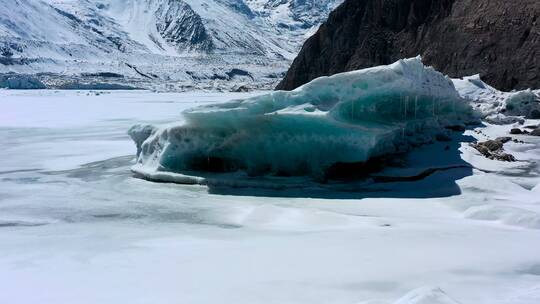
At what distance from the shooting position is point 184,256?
5812 millimetres

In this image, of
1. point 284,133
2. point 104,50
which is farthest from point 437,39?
point 104,50

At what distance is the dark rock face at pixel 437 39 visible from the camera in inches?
1110

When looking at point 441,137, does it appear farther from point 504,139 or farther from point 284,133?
point 284,133

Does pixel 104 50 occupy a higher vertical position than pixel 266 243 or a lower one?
higher

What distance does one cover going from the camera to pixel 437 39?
3434cm

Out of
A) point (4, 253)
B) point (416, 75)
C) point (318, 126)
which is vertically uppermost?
point (416, 75)

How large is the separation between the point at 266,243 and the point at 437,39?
100 feet

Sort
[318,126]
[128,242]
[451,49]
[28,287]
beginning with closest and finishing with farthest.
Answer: [28,287]
[128,242]
[318,126]
[451,49]

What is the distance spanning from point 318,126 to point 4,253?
5.99 meters

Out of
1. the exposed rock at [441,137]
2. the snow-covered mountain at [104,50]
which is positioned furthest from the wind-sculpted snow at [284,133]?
the snow-covered mountain at [104,50]

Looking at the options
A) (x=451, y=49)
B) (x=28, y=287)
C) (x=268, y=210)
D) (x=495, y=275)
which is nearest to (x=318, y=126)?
(x=268, y=210)

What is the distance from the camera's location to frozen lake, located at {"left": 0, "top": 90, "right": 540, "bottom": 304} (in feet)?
15.5

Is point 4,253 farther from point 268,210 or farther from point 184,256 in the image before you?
point 268,210

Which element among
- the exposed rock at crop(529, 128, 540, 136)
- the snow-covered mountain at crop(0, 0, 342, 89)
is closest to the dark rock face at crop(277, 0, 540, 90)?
the exposed rock at crop(529, 128, 540, 136)
